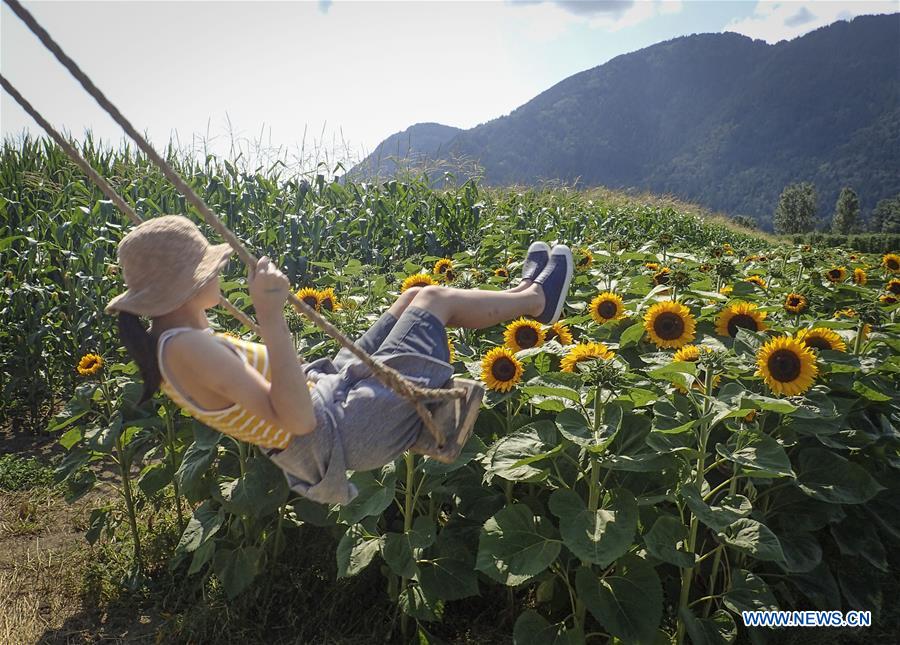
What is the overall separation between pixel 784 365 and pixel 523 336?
1110 millimetres

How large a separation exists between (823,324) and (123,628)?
373 centimetres

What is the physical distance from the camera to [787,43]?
190m

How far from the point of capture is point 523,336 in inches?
123

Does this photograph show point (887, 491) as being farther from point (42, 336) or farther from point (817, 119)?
point (817, 119)

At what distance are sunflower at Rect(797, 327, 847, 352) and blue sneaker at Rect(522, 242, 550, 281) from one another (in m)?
1.22

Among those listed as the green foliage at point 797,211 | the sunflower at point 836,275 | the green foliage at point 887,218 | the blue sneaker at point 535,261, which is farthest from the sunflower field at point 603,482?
the green foliage at point 887,218

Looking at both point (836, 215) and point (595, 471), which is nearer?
point (595, 471)

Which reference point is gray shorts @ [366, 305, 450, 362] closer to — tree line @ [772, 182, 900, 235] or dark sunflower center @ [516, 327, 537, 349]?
dark sunflower center @ [516, 327, 537, 349]

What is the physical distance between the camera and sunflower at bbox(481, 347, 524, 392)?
2713 millimetres

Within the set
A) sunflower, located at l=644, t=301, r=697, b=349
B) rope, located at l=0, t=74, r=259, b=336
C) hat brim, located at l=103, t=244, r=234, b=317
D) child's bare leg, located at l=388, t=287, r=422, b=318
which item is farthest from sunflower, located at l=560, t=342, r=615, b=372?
rope, located at l=0, t=74, r=259, b=336

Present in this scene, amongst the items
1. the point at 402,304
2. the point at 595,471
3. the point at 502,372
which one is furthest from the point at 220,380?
the point at 595,471

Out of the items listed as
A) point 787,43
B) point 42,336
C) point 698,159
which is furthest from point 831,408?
point 787,43

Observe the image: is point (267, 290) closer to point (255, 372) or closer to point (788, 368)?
point (255, 372)

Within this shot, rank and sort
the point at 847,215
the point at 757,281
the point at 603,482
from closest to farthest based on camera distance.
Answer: the point at 603,482 → the point at 757,281 → the point at 847,215
